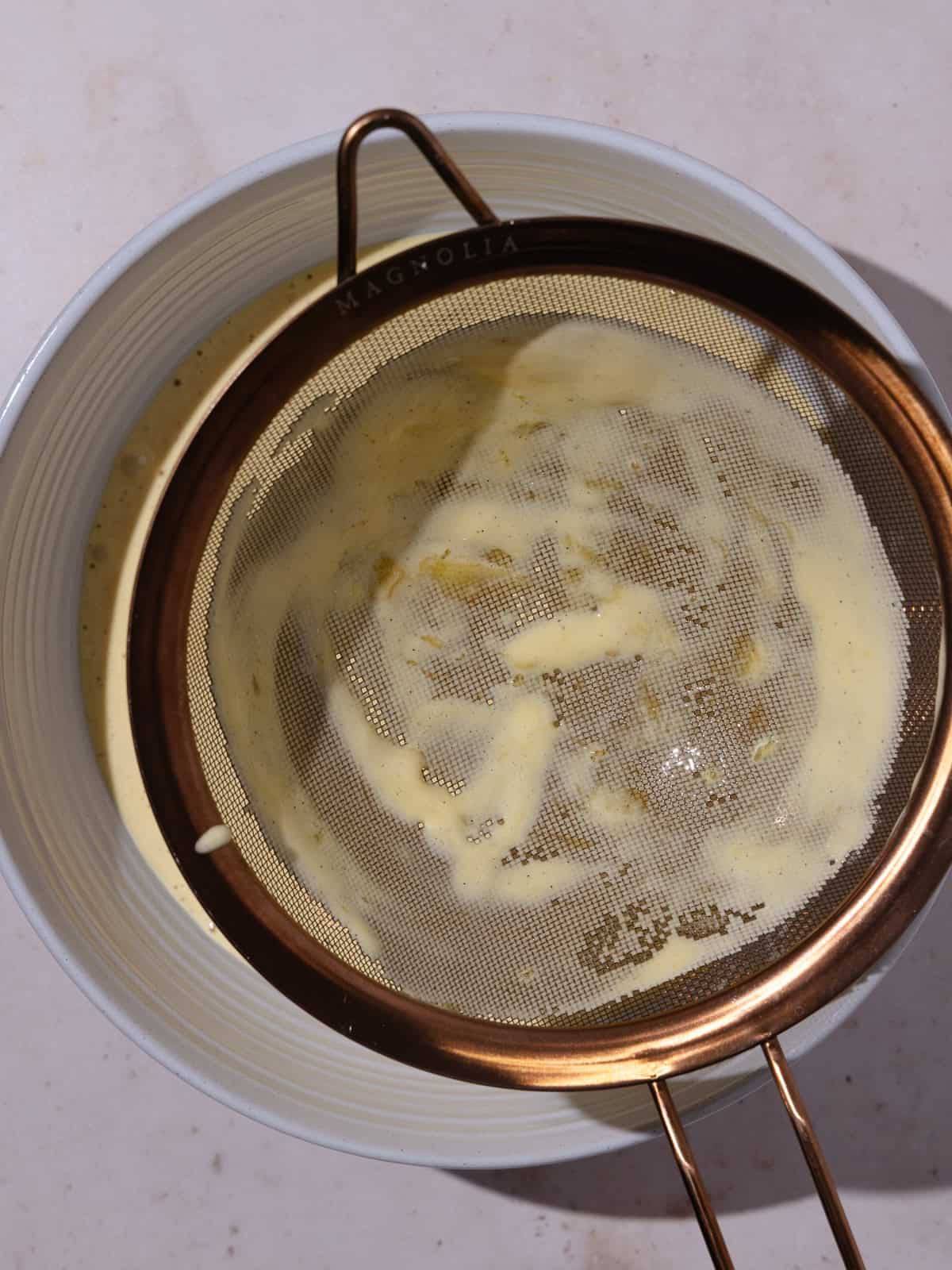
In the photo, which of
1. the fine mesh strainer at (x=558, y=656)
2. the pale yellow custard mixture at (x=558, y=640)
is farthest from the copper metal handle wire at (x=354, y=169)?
the pale yellow custard mixture at (x=558, y=640)

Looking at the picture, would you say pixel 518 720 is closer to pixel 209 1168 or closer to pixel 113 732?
pixel 113 732

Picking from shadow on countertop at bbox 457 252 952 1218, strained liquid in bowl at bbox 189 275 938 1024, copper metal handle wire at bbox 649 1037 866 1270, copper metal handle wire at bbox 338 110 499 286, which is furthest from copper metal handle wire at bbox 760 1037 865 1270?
copper metal handle wire at bbox 338 110 499 286

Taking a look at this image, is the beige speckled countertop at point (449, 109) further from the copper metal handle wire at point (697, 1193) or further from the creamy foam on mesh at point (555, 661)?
the copper metal handle wire at point (697, 1193)

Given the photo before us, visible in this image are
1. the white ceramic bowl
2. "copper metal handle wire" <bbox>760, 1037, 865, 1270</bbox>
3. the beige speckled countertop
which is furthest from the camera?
the beige speckled countertop

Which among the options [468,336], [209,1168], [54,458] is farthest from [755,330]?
[209,1168]

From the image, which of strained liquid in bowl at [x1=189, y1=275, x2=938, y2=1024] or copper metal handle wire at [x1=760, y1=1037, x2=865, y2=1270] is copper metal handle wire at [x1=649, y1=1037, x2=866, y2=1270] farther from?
strained liquid in bowl at [x1=189, y1=275, x2=938, y2=1024]
